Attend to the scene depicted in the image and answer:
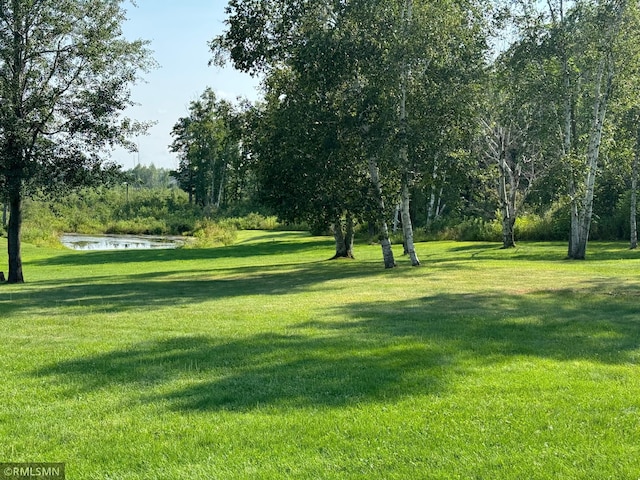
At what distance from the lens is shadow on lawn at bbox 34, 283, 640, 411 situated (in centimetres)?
635

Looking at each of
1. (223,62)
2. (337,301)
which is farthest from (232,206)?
(337,301)

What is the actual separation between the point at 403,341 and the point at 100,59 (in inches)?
626

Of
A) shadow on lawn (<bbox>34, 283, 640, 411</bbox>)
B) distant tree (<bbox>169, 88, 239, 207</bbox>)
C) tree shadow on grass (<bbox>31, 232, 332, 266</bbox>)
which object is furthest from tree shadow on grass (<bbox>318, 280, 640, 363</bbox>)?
distant tree (<bbox>169, 88, 239, 207</bbox>)

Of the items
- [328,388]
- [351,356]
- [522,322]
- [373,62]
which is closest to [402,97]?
[373,62]

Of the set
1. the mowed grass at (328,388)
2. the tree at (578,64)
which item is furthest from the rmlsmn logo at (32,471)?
the tree at (578,64)

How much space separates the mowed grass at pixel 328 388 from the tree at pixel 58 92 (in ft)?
24.0

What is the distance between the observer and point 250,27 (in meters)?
22.7

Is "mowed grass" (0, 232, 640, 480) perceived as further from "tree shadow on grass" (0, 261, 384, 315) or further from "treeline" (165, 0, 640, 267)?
"treeline" (165, 0, 640, 267)

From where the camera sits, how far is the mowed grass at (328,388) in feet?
15.2

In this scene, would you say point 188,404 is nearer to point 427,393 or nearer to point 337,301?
point 427,393

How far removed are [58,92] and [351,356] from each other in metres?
16.0

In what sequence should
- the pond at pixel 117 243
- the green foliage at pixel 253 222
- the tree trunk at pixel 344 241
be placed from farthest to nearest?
1. the green foliage at pixel 253 222
2. the pond at pixel 117 243
3. the tree trunk at pixel 344 241

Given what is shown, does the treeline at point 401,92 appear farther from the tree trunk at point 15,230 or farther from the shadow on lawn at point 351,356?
the shadow on lawn at point 351,356

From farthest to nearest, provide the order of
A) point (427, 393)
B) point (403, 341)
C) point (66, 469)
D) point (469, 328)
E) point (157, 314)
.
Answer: point (157, 314), point (469, 328), point (403, 341), point (427, 393), point (66, 469)
